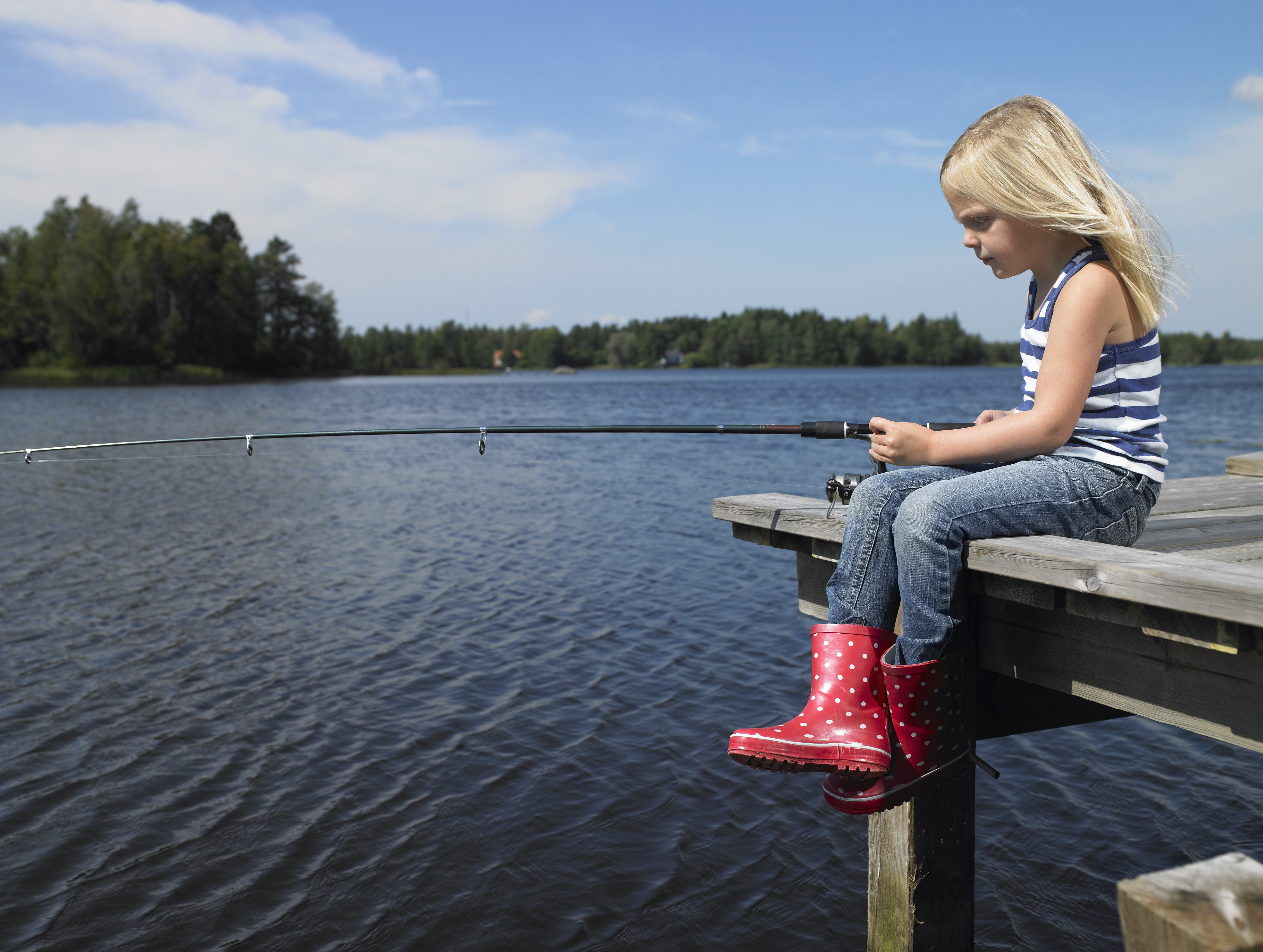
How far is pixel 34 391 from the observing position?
187ft

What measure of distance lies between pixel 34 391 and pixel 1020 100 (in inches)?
2598

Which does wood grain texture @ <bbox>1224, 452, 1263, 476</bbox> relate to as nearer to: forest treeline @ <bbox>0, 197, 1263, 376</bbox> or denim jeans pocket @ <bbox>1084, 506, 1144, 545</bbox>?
denim jeans pocket @ <bbox>1084, 506, 1144, 545</bbox>

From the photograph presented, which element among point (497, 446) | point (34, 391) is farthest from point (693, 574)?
point (34, 391)

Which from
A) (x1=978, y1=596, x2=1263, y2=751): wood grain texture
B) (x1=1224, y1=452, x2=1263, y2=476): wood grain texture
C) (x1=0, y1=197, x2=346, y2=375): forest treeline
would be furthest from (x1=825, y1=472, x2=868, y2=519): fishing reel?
(x1=0, y1=197, x2=346, y2=375): forest treeline

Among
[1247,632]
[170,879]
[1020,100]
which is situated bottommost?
[170,879]

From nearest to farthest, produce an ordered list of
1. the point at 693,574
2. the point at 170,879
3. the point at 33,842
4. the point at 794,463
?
the point at 170,879
the point at 33,842
the point at 693,574
the point at 794,463

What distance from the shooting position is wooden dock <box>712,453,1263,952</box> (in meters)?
2.13

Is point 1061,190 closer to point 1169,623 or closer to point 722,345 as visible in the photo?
point 1169,623

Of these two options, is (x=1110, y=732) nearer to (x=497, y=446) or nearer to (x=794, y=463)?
(x=794, y=463)

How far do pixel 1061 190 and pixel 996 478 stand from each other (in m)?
0.84

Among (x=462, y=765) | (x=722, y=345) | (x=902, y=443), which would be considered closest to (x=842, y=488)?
(x=902, y=443)

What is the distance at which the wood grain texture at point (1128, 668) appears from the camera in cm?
221

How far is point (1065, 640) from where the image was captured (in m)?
2.63

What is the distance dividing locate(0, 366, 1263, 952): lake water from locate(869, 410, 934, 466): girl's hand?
2.38 meters
